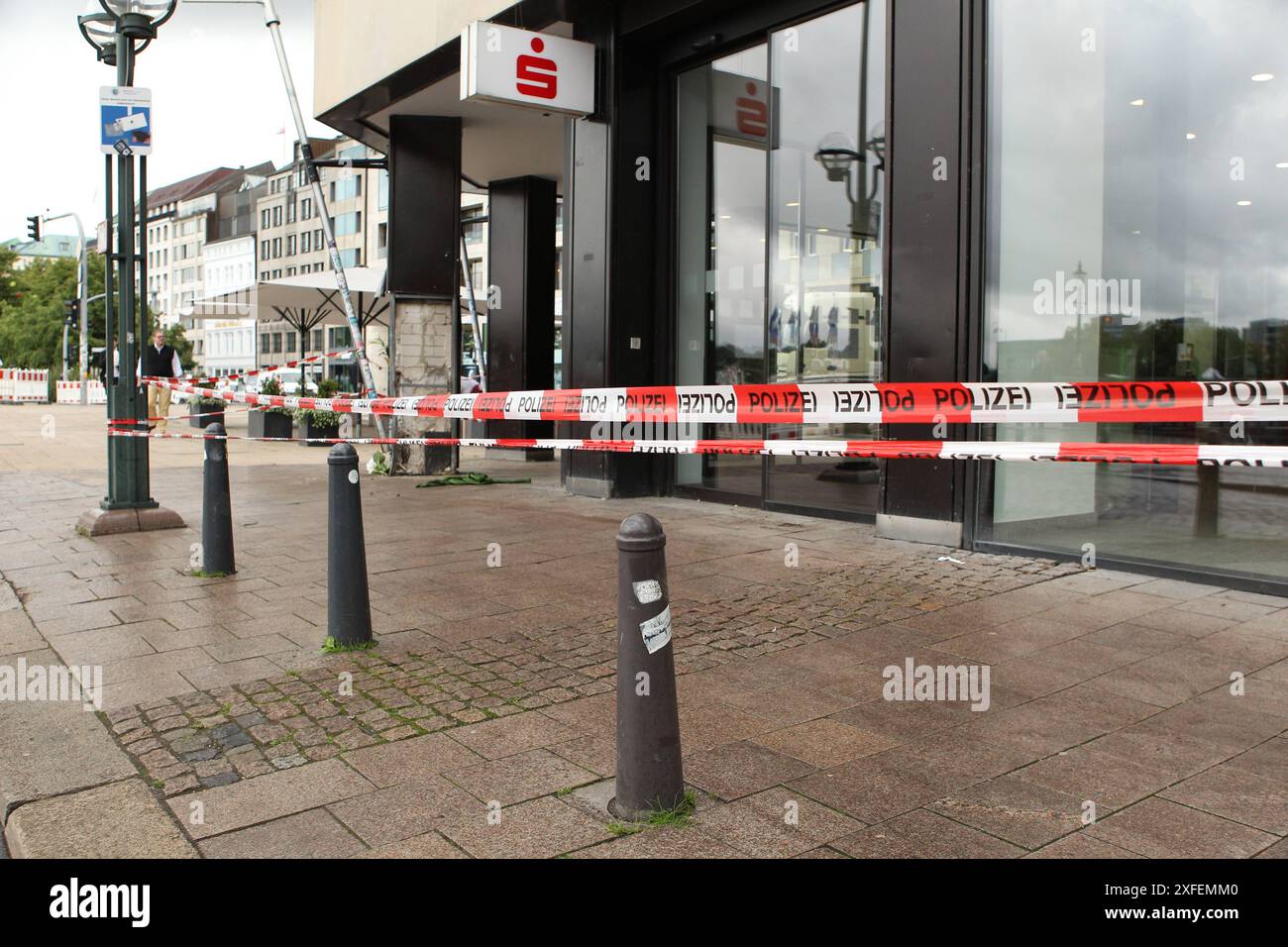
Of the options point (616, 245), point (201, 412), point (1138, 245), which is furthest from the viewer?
point (201, 412)

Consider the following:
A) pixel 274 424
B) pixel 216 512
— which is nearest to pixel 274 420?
pixel 274 424

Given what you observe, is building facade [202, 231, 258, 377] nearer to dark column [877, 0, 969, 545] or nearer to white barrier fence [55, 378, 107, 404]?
white barrier fence [55, 378, 107, 404]

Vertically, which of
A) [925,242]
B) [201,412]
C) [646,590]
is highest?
[925,242]

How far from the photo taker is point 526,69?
34.9 feet

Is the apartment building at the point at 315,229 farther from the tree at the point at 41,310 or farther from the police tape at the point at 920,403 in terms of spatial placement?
the police tape at the point at 920,403

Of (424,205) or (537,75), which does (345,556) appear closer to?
(537,75)

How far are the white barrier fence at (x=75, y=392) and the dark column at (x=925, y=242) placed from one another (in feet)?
144

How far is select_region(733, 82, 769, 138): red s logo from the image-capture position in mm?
10367

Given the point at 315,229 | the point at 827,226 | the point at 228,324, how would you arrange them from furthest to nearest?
the point at 228,324 → the point at 315,229 → the point at 827,226

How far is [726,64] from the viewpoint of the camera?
10.9 meters

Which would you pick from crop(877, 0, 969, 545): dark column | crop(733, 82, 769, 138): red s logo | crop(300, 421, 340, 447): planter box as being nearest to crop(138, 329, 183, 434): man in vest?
crop(300, 421, 340, 447): planter box

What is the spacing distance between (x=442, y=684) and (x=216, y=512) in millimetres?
2920

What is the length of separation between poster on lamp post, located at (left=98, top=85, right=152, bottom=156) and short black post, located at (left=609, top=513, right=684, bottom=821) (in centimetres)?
731

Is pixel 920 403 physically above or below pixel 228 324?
below
